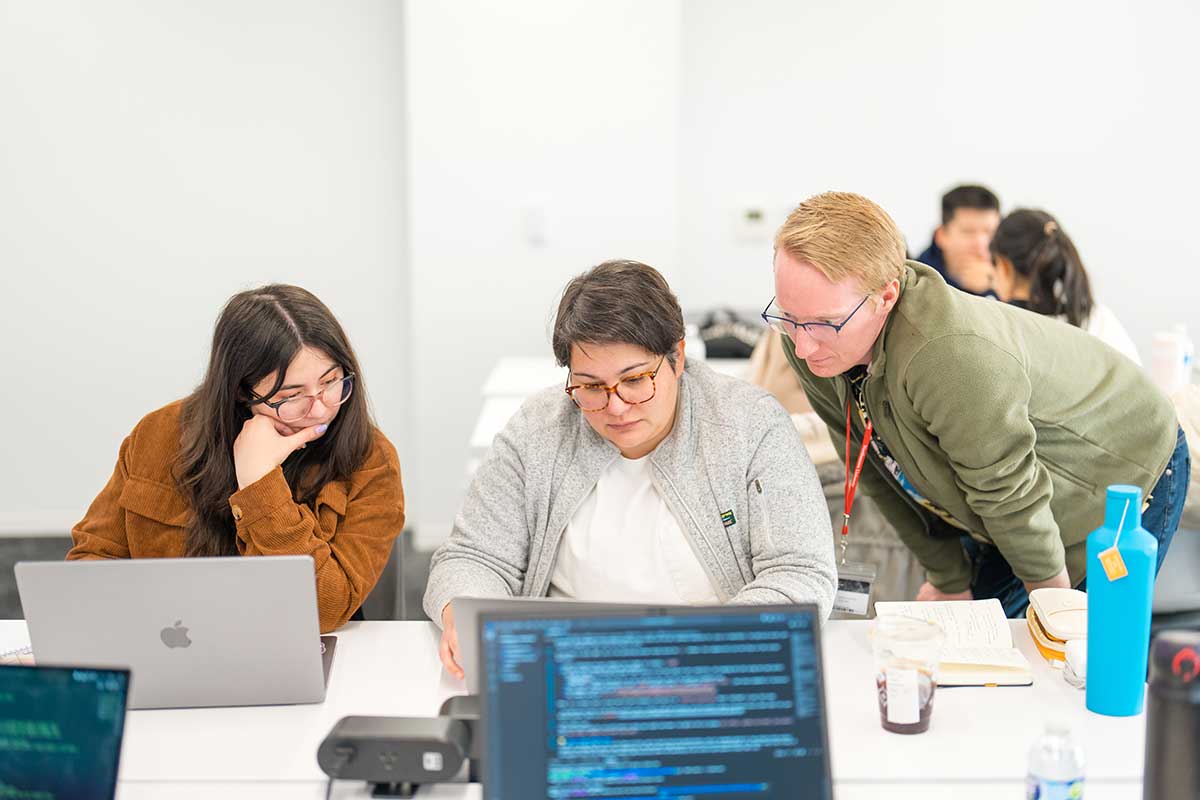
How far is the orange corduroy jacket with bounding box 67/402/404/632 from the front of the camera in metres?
1.95

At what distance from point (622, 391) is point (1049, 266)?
1.83 m

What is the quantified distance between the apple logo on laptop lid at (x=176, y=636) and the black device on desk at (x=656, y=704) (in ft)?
1.91

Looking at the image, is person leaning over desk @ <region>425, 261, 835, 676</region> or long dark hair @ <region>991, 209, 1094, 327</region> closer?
person leaning over desk @ <region>425, 261, 835, 676</region>

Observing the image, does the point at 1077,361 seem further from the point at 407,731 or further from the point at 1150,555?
the point at 407,731

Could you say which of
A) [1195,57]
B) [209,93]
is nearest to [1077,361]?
[1195,57]

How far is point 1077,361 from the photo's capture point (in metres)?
2.16

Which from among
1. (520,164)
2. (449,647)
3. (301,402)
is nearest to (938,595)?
(449,647)

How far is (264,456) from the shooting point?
198 cm

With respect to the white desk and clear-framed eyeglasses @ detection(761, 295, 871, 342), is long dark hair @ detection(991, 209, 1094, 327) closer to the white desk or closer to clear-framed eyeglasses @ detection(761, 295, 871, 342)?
clear-framed eyeglasses @ detection(761, 295, 871, 342)

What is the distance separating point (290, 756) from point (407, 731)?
0.64 ft

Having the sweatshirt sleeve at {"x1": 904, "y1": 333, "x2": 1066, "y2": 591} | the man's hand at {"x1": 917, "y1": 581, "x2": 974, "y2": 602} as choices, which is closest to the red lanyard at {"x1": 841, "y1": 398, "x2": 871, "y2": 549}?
the sweatshirt sleeve at {"x1": 904, "y1": 333, "x2": 1066, "y2": 591}

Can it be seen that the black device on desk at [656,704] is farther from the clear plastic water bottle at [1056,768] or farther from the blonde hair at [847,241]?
the blonde hair at [847,241]

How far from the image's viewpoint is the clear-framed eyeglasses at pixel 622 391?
6.36 feet

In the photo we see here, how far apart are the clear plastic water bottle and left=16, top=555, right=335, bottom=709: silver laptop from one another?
0.90 m
